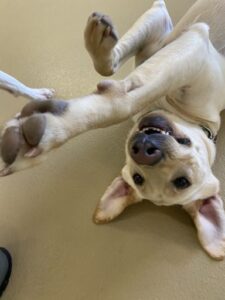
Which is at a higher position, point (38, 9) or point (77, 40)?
point (38, 9)

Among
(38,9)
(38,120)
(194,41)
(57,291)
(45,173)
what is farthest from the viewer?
(38,9)

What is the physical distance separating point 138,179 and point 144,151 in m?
0.17

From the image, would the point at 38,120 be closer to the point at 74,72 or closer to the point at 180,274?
the point at 180,274

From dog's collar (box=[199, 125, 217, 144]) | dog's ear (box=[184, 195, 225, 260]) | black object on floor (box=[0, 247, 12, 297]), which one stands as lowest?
dog's ear (box=[184, 195, 225, 260])

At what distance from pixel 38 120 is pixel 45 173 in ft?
2.81


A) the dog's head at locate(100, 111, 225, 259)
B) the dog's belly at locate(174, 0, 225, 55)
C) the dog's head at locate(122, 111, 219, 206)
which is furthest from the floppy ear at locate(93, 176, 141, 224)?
the dog's belly at locate(174, 0, 225, 55)

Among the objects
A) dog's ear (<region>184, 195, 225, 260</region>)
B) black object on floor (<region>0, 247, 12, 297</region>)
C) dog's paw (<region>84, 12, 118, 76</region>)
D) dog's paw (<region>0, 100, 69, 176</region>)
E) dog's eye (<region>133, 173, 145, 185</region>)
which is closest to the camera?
dog's paw (<region>0, 100, 69, 176</region>)

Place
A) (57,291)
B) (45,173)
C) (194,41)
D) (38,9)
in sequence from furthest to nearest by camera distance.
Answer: (38,9) < (45,173) < (57,291) < (194,41)

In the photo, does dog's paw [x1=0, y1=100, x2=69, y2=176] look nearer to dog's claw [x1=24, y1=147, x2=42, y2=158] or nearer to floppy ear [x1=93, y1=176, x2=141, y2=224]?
dog's claw [x1=24, y1=147, x2=42, y2=158]

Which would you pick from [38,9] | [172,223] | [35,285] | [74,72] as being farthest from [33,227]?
[38,9]

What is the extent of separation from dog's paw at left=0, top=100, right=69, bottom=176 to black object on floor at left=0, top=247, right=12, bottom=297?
0.79 metres

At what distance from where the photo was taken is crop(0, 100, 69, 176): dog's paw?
2.93ft

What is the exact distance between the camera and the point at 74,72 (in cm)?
189

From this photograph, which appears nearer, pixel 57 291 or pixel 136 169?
pixel 136 169
